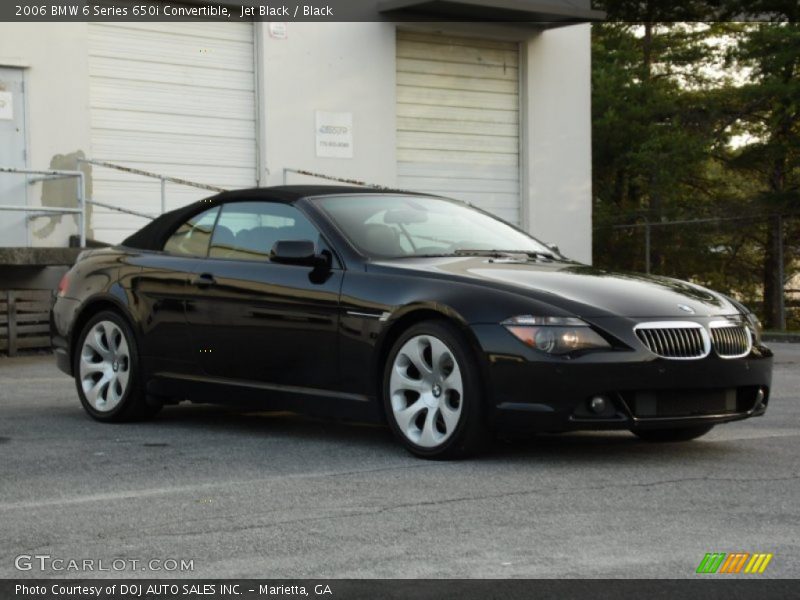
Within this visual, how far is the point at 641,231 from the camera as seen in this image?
32.8 m

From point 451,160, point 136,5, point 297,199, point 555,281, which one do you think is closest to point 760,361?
point 555,281

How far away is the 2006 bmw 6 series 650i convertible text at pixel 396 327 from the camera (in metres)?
7.27

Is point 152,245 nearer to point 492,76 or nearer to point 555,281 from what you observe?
point 555,281

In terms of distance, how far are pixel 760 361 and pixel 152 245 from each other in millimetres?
3957

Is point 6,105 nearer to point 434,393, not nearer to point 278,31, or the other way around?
point 278,31

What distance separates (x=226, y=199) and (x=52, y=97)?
9.75m

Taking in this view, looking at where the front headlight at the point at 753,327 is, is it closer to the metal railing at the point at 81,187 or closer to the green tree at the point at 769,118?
the metal railing at the point at 81,187

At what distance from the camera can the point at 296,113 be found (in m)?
20.6

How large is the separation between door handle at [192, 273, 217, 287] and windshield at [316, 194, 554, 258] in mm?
790

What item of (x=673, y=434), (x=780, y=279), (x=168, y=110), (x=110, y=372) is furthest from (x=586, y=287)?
(x=780, y=279)

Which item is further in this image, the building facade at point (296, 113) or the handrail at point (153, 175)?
the handrail at point (153, 175)

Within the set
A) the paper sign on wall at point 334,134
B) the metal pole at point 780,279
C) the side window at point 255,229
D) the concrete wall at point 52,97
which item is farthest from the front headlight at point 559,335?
the metal pole at point 780,279

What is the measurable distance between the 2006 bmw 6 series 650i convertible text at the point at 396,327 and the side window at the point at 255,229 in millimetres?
10

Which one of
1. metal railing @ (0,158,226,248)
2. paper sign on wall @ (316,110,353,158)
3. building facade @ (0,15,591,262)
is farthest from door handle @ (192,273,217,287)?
paper sign on wall @ (316,110,353,158)
